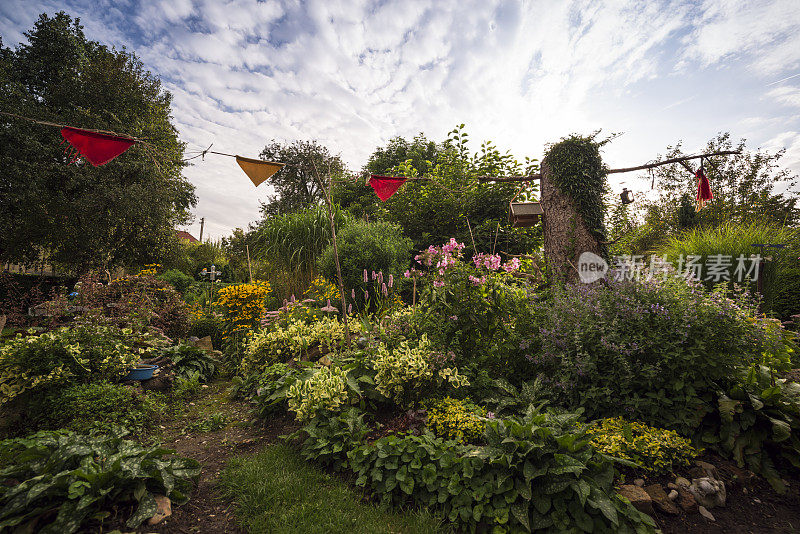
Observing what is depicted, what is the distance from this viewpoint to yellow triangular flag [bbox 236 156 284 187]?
4.17m

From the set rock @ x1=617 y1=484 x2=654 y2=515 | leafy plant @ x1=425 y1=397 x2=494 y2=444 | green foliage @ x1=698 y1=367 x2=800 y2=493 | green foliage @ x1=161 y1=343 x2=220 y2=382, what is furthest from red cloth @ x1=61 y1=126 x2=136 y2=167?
green foliage @ x1=698 y1=367 x2=800 y2=493

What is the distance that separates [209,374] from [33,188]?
34.5ft

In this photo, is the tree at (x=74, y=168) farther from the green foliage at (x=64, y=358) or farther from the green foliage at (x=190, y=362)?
the green foliage at (x=64, y=358)

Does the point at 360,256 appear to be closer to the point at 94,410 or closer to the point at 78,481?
the point at 94,410

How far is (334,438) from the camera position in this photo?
2588mm

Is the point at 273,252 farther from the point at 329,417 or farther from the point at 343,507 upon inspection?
the point at 343,507

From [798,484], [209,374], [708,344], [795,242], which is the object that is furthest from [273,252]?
[795,242]

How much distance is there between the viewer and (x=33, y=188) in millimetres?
10188

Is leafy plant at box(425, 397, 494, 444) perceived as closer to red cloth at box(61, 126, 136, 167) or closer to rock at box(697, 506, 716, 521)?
rock at box(697, 506, 716, 521)

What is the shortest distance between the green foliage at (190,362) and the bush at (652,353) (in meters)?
4.57

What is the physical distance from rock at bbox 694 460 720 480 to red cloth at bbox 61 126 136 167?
5.91 meters

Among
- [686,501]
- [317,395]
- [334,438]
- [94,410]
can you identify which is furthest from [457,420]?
[94,410]

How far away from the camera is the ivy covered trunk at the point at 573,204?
4641 millimetres

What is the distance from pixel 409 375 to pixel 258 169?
319 centimetres
